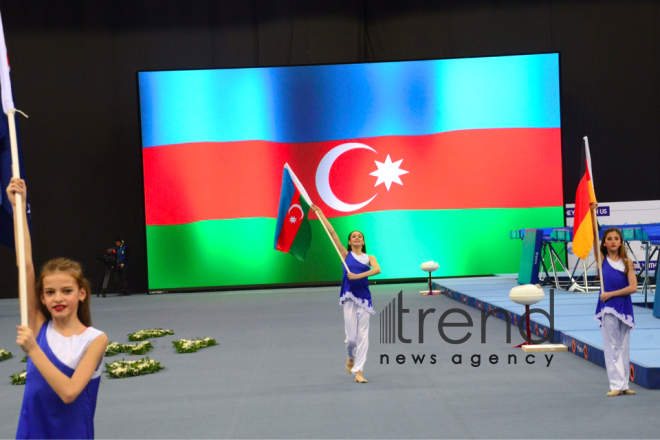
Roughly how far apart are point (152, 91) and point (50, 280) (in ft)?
52.2

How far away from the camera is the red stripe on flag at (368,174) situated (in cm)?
1769

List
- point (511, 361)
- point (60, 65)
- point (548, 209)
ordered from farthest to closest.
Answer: point (60, 65) < point (548, 209) < point (511, 361)

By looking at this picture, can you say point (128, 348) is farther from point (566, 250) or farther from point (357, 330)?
point (566, 250)

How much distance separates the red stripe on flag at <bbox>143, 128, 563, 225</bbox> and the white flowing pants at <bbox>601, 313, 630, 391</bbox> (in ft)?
39.1

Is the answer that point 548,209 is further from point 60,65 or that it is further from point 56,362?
point 56,362

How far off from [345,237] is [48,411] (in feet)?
50.6

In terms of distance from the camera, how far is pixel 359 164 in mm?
17812

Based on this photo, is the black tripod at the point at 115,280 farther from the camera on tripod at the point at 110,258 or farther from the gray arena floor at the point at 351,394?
the gray arena floor at the point at 351,394

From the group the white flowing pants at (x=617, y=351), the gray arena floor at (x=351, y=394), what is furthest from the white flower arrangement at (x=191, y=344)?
the white flowing pants at (x=617, y=351)

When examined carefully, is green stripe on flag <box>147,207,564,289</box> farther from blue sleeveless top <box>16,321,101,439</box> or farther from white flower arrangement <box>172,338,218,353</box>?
blue sleeveless top <box>16,321,101,439</box>

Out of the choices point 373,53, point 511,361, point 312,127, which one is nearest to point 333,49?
point 373,53

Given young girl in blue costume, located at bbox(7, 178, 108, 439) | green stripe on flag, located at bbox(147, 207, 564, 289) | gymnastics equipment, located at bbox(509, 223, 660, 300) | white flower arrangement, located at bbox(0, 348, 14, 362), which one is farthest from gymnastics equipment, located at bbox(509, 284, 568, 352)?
green stripe on flag, located at bbox(147, 207, 564, 289)

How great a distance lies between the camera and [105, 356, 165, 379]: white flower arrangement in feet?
24.5

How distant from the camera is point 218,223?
700 inches
